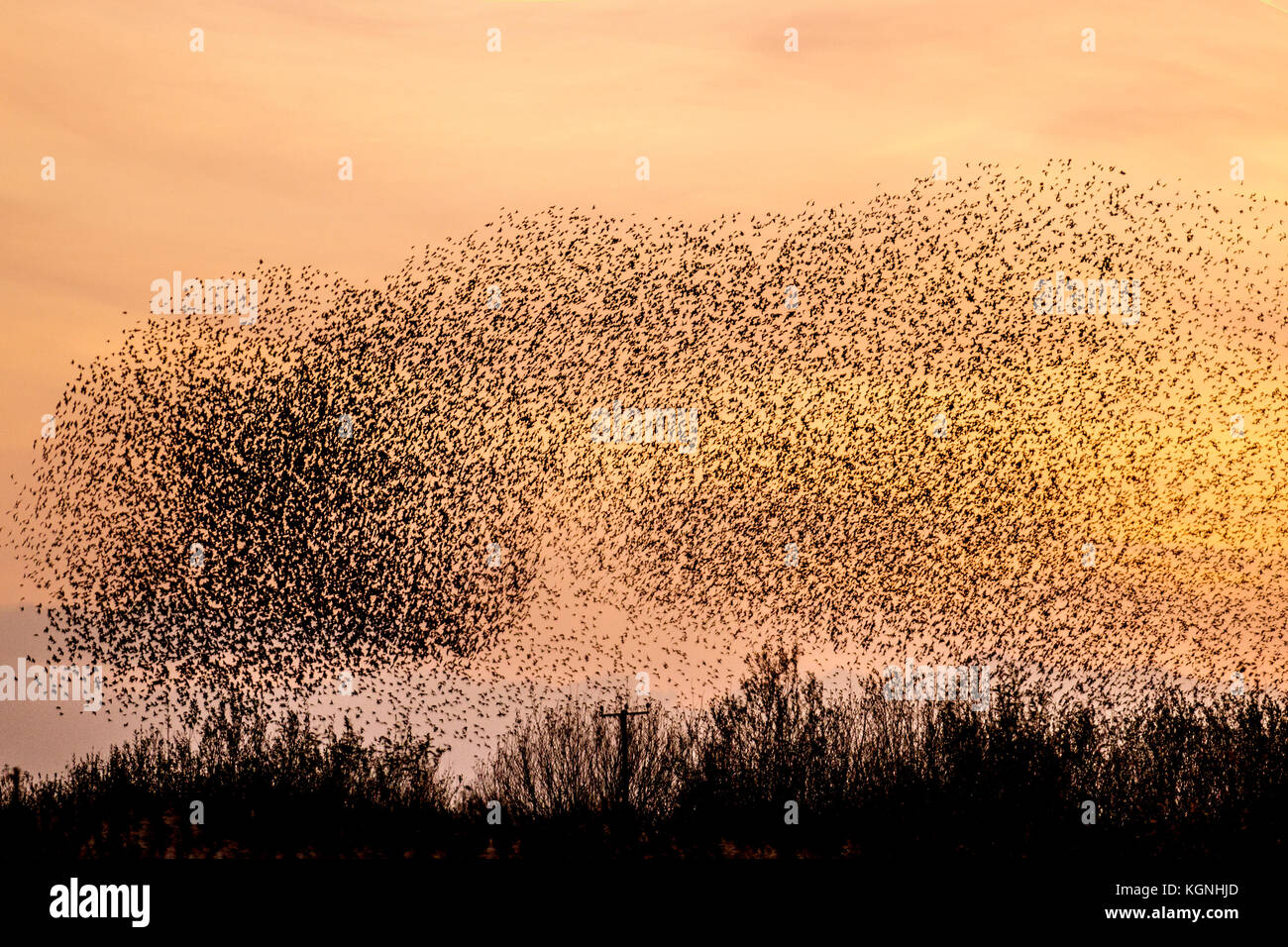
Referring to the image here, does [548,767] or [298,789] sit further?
[548,767]

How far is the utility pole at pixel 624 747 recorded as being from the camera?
4738 cm

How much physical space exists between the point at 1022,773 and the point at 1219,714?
8.31 meters

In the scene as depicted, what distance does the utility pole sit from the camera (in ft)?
155

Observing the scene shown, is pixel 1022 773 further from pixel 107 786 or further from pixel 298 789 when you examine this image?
pixel 107 786

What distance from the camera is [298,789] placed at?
39969 mm

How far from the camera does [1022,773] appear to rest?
42.8 metres

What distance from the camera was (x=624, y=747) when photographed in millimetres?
48562

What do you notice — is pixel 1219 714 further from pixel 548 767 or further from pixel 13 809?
pixel 13 809
